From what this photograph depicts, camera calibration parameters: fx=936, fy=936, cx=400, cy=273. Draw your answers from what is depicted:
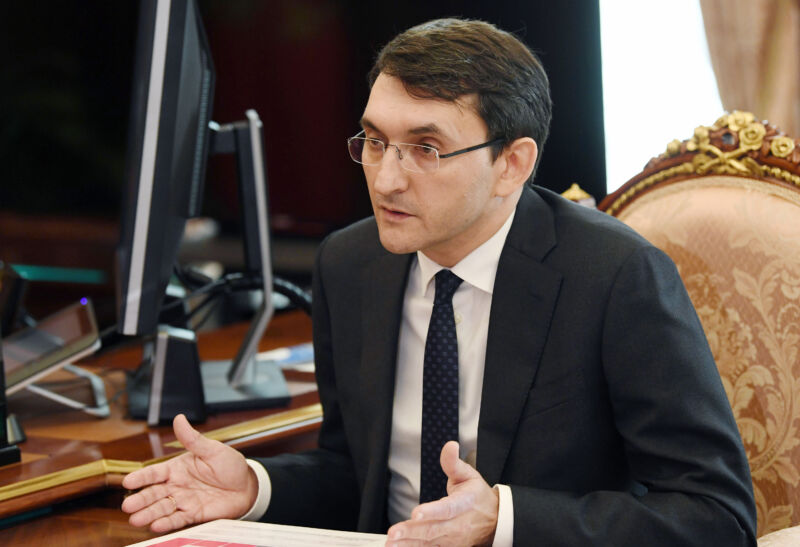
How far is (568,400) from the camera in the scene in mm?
1235

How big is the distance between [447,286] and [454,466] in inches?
14.2

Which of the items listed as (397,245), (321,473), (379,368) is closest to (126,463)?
(321,473)

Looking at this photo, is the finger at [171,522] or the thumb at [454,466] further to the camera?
the finger at [171,522]

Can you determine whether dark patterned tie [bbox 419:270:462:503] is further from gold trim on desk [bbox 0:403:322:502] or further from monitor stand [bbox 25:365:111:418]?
monitor stand [bbox 25:365:111:418]

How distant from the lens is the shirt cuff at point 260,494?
4.33 feet

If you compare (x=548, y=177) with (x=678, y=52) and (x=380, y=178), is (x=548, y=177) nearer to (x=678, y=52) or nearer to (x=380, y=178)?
(x=678, y=52)

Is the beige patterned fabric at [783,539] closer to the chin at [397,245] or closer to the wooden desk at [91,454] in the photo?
the chin at [397,245]

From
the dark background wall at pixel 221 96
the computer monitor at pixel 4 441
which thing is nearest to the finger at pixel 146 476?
the computer monitor at pixel 4 441

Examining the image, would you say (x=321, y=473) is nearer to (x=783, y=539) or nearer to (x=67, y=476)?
(x=67, y=476)

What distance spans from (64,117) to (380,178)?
345cm

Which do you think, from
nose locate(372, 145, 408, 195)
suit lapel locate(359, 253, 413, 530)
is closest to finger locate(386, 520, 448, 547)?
suit lapel locate(359, 253, 413, 530)

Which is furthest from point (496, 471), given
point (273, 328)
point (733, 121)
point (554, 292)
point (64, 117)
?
point (64, 117)

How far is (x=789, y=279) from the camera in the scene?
1.32 meters

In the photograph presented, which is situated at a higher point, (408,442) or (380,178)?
(380,178)
